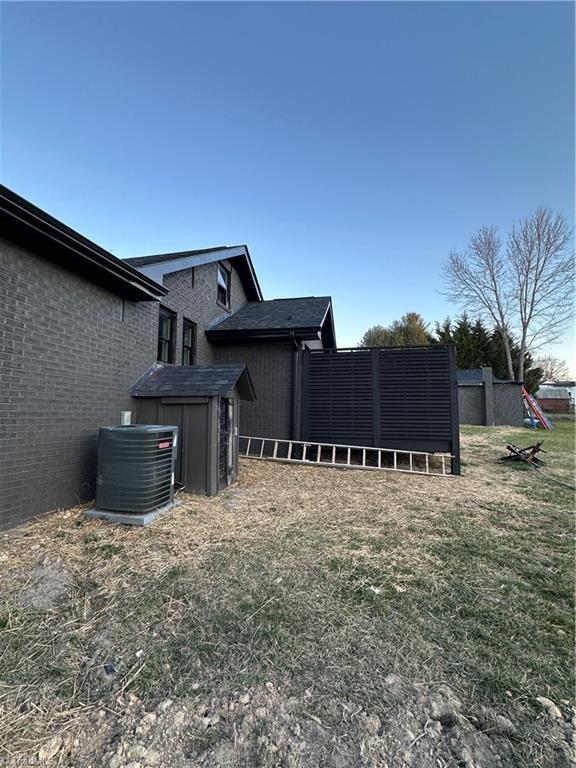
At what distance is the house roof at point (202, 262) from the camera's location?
274 inches

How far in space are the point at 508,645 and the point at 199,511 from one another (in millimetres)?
3784

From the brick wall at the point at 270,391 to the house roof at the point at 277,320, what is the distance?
0.52 m

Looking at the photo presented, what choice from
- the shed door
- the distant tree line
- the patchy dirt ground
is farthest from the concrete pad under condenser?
the distant tree line

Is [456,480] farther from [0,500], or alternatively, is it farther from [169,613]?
[0,500]

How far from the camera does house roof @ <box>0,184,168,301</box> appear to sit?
3596 mm

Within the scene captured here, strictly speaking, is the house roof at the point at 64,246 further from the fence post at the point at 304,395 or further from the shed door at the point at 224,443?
the fence post at the point at 304,395

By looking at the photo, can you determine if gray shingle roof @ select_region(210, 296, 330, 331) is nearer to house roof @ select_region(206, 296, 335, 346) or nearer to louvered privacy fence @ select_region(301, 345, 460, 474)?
house roof @ select_region(206, 296, 335, 346)

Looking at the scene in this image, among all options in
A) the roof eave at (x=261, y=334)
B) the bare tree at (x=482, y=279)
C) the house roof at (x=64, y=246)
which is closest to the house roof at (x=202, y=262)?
the house roof at (x=64, y=246)

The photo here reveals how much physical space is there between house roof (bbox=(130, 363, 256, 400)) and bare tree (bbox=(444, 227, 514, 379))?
84.1 feet

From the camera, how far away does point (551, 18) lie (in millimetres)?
7059

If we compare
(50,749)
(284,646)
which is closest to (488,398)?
(284,646)

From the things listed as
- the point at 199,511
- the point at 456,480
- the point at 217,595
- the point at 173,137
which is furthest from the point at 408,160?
the point at 217,595

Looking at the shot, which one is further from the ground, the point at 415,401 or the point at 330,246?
the point at 330,246

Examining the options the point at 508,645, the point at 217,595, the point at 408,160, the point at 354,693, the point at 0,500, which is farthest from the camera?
the point at 408,160
